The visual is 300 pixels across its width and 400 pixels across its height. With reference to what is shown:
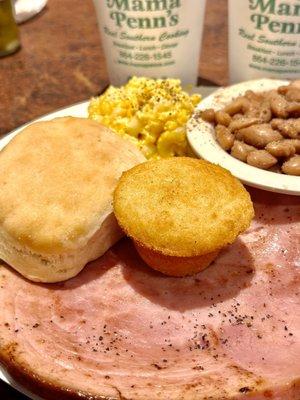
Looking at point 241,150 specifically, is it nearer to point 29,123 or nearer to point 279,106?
point 279,106

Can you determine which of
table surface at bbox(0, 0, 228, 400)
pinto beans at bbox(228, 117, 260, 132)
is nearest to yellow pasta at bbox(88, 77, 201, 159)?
pinto beans at bbox(228, 117, 260, 132)

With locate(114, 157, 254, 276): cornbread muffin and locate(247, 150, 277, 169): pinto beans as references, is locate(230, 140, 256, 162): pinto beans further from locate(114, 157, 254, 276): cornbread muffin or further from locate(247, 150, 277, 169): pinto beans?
locate(114, 157, 254, 276): cornbread muffin

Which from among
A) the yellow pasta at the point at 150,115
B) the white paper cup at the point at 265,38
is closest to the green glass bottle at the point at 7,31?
the yellow pasta at the point at 150,115

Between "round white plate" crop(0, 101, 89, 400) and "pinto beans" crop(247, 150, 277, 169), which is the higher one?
"pinto beans" crop(247, 150, 277, 169)

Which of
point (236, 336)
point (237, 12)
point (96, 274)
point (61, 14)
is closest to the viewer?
point (236, 336)

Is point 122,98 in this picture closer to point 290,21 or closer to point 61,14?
point 290,21

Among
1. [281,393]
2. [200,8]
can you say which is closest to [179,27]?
[200,8]
